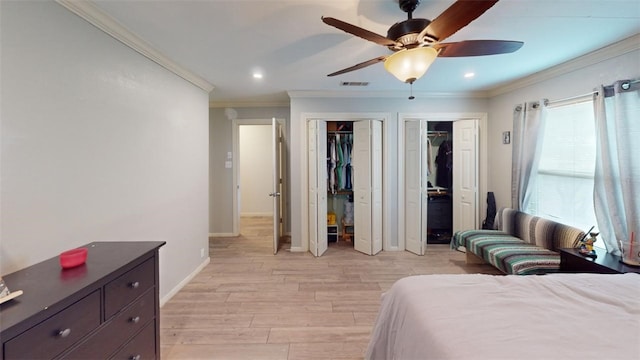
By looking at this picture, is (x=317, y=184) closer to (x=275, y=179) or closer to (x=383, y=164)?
(x=275, y=179)

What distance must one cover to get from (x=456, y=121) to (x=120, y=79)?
13.6 feet

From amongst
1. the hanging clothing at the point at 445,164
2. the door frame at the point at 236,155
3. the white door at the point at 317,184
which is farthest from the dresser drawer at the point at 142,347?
the hanging clothing at the point at 445,164

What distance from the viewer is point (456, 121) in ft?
12.8

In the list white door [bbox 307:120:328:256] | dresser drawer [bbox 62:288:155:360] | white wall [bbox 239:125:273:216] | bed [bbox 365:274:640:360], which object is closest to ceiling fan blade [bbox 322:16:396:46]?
bed [bbox 365:274:640:360]

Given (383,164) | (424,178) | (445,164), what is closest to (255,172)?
(383,164)

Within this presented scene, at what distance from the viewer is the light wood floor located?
1876 mm

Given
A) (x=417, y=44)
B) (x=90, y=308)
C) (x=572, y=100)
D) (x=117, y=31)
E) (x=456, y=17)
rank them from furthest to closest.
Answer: (x=572, y=100) < (x=117, y=31) < (x=417, y=44) < (x=456, y=17) < (x=90, y=308)

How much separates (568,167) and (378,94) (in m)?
2.38

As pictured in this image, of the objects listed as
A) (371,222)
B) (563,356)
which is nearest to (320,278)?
(371,222)

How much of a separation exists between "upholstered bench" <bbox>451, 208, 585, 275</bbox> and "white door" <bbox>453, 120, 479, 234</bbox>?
442 millimetres

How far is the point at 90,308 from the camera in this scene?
1.06m

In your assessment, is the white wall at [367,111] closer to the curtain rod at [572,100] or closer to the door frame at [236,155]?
the door frame at [236,155]

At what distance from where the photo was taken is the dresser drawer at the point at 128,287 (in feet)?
3.81

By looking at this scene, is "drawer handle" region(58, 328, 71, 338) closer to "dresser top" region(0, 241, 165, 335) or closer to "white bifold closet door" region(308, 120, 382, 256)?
"dresser top" region(0, 241, 165, 335)
